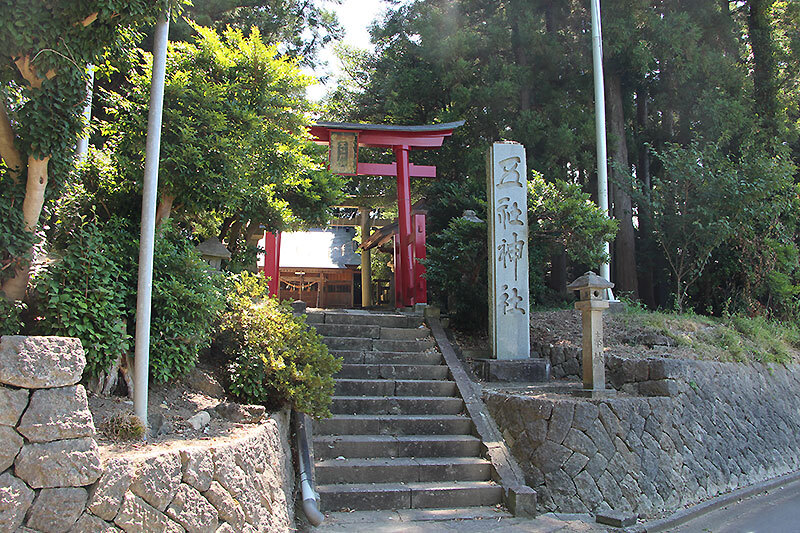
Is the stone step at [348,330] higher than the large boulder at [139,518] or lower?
higher

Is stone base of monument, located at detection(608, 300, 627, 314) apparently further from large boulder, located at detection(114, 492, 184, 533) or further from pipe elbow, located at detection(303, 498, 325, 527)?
large boulder, located at detection(114, 492, 184, 533)

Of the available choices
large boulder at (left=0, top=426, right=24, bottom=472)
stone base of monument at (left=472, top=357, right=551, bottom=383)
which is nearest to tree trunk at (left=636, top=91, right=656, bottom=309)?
stone base of monument at (left=472, top=357, right=551, bottom=383)

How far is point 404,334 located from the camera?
9.46m

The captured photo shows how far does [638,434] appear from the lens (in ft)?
22.3

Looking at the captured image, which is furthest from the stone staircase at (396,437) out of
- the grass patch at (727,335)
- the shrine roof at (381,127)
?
the shrine roof at (381,127)

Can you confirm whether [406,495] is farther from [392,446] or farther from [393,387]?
[393,387]

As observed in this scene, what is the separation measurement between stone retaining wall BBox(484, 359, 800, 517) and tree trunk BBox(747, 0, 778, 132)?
368 inches

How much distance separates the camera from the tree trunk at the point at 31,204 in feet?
13.1

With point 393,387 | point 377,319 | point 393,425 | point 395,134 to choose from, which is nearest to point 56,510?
point 393,425

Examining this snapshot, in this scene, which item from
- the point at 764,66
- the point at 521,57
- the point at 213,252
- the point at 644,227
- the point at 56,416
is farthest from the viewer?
the point at 644,227

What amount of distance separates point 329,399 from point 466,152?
36.6 feet

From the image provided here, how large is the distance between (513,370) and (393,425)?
8.66 ft

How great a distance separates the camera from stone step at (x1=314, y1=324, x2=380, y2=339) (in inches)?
352

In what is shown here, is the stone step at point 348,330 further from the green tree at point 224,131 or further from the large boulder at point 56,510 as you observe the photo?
the large boulder at point 56,510
